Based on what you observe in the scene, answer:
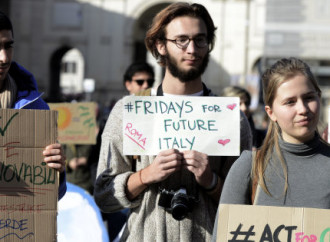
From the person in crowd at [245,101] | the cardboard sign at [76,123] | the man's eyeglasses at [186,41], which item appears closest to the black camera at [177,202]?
the man's eyeglasses at [186,41]

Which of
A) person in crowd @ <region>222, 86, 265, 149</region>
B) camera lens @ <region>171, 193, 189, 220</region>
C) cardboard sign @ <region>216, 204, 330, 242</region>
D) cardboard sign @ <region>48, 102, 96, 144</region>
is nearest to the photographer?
cardboard sign @ <region>216, 204, 330, 242</region>

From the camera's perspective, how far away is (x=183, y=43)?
3262mm

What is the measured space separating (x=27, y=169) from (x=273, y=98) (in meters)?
1.07

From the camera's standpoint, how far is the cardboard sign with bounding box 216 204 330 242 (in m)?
2.57

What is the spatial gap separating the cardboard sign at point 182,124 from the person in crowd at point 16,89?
0.39 metres

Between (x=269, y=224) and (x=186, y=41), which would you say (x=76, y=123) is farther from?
(x=269, y=224)

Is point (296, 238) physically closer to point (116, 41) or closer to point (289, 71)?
point (289, 71)

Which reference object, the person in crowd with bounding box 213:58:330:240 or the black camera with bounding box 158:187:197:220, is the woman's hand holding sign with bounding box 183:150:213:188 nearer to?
the black camera with bounding box 158:187:197:220

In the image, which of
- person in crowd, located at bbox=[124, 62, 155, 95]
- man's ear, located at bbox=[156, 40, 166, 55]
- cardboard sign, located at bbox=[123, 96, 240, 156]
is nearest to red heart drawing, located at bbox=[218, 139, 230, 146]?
cardboard sign, located at bbox=[123, 96, 240, 156]

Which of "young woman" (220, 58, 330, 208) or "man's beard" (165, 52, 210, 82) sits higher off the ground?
"man's beard" (165, 52, 210, 82)

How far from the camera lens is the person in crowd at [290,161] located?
2.70m

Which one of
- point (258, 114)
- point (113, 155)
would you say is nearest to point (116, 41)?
point (258, 114)

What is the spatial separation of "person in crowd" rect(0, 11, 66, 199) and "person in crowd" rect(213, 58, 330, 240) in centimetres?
74

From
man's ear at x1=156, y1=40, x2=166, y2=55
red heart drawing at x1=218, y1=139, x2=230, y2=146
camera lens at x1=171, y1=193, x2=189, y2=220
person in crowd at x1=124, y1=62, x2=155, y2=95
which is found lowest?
camera lens at x1=171, y1=193, x2=189, y2=220
